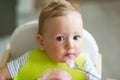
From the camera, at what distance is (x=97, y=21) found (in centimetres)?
280

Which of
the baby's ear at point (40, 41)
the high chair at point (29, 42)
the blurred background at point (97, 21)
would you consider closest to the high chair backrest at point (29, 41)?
the high chair at point (29, 42)

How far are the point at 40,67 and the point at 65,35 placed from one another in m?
0.17

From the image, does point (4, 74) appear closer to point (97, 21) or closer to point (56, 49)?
point (56, 49)

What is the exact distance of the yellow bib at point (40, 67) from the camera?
3.47ft

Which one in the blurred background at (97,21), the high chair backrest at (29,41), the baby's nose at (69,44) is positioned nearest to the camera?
the baby's nose at (69,44)

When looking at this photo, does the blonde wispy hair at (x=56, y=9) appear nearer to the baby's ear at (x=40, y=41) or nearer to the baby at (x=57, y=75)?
the baby's ear at (x=40, y=41)

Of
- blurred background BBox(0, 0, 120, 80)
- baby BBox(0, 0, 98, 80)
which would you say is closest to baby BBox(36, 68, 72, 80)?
baby BBox(0, 0, 98, 80)

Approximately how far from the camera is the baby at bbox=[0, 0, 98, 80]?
98 centimetres

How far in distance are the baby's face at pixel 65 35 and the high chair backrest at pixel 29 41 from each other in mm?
187

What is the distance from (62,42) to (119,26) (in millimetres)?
1780

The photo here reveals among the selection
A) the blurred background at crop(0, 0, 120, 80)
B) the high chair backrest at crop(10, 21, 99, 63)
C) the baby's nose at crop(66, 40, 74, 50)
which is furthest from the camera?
the blurred background at crop(0, 0, 120, 80)

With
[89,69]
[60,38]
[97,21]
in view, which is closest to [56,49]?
[60,38]

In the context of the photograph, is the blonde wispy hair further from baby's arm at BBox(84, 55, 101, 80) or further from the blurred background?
the blurred background

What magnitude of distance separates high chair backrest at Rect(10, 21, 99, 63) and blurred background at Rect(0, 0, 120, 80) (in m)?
0.88
